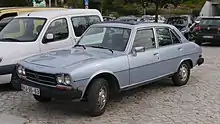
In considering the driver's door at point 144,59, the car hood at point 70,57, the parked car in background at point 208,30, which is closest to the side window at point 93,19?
the driver's door at point 144,59

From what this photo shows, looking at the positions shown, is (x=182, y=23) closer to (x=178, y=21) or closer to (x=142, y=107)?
(x=178, y=21)

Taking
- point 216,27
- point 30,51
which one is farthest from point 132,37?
point 216,27

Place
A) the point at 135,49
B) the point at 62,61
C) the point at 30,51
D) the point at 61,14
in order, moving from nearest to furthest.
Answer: the point at 62,61 → the point at 135,49 → the point at 30,51 → the point at 61,14

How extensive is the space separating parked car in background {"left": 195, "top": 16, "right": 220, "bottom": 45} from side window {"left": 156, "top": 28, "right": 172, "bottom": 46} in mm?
11112

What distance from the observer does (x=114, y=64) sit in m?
6.40

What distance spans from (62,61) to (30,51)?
2.26m

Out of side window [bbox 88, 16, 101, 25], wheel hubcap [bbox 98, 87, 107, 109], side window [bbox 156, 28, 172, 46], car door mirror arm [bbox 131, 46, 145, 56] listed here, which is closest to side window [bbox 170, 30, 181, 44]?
side window [bbox 156, 28, 172, 46]

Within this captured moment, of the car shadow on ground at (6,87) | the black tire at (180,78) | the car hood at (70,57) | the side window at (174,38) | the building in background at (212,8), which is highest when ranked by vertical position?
the building in background at (212,8)

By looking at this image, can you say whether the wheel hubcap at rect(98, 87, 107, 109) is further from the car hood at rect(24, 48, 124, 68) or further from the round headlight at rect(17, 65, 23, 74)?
the round headlight at rect(17, 65, 23, 74)

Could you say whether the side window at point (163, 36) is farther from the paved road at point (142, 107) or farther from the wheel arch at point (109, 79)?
the wheel arch at point (109, 79)

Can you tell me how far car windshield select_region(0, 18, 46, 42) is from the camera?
27.7ft

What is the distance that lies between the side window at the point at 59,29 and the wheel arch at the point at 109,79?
277 cm

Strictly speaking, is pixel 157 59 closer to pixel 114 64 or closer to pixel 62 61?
pixel 114 64

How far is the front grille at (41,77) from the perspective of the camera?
583cm
